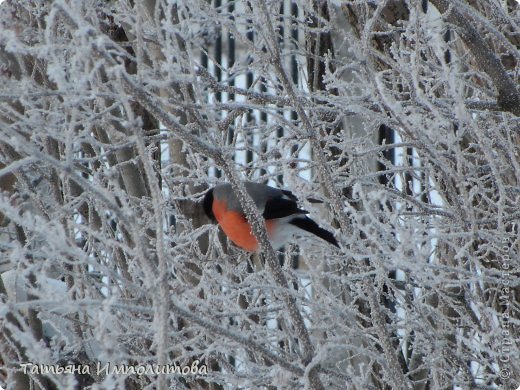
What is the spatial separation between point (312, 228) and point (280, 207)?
7.9 inches

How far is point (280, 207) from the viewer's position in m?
3.62

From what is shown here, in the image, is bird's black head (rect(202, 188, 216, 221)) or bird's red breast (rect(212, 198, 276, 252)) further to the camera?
bird's black head (rect(202, 188, 216, 221))

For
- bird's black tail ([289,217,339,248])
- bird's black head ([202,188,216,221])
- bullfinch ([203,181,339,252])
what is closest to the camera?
bird's black tail ([289,217,339,248])

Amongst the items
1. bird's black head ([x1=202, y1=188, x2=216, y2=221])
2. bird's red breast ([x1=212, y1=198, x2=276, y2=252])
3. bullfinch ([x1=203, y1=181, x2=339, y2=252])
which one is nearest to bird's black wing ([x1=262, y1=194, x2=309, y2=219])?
bullfinch ([x1=203, y1=181, x2=339, y2=252])

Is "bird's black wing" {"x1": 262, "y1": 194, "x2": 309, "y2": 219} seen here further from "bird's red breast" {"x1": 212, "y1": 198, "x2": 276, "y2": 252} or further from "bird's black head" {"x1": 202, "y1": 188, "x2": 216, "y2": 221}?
"bird's black head" {"x1": 202, "y1": 188, "x2": 216, "y2": 221}

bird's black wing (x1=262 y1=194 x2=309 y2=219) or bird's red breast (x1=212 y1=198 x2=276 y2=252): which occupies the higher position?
bird's black wing (x1=262 y1=194 x2=309 y2=219)

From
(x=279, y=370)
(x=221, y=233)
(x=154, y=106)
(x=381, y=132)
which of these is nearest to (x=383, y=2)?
(x=154, y=106)

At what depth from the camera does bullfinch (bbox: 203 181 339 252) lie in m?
3.55

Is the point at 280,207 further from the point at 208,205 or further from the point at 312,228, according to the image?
the point at 208,205

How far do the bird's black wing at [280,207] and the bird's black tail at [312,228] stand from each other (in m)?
0.07

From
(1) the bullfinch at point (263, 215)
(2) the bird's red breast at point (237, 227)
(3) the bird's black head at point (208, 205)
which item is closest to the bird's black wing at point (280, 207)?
(1) the bullfinch at point (263, 215)

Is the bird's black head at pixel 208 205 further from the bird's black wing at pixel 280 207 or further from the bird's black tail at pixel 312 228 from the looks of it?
the bird's black tail at pixel 312 228

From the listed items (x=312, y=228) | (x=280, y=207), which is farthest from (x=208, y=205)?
(x=312, y=228)

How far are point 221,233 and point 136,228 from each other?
266 cm
